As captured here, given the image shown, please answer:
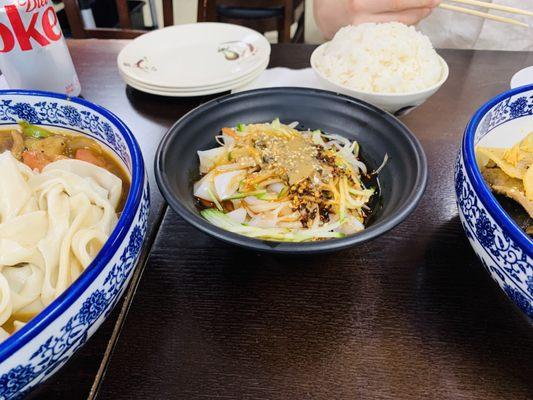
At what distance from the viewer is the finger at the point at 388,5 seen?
1.78m

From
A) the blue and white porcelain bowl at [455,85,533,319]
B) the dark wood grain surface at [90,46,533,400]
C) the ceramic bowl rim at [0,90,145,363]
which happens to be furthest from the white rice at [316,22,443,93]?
the ceramic bowl rim at [0,90,145,363]

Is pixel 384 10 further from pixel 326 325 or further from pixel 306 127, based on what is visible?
pixel 326 325

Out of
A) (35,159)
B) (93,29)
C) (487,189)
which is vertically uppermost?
(487,189)

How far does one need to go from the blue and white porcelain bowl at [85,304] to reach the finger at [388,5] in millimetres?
1404

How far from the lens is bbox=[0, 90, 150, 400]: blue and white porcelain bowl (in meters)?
0.55

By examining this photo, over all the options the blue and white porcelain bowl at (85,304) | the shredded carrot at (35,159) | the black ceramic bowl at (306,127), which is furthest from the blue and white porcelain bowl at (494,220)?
the shredded carrot at (35,159)

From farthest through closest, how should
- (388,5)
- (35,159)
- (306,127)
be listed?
(388,5)
(306,127)
(35,159)

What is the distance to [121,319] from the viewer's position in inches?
34.3

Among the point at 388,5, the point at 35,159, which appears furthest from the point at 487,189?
the point at 388,5

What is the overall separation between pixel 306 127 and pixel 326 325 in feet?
2.20

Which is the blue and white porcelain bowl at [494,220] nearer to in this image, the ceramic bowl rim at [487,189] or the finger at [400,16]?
the ceramic bowl rim at [487,189]

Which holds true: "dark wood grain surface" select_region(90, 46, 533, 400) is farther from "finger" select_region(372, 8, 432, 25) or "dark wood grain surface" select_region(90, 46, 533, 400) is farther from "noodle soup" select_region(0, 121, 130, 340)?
"finger" select_region(372, 8, 432, 25)

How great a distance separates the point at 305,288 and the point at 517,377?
0.43 metres

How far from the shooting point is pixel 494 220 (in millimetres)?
725
